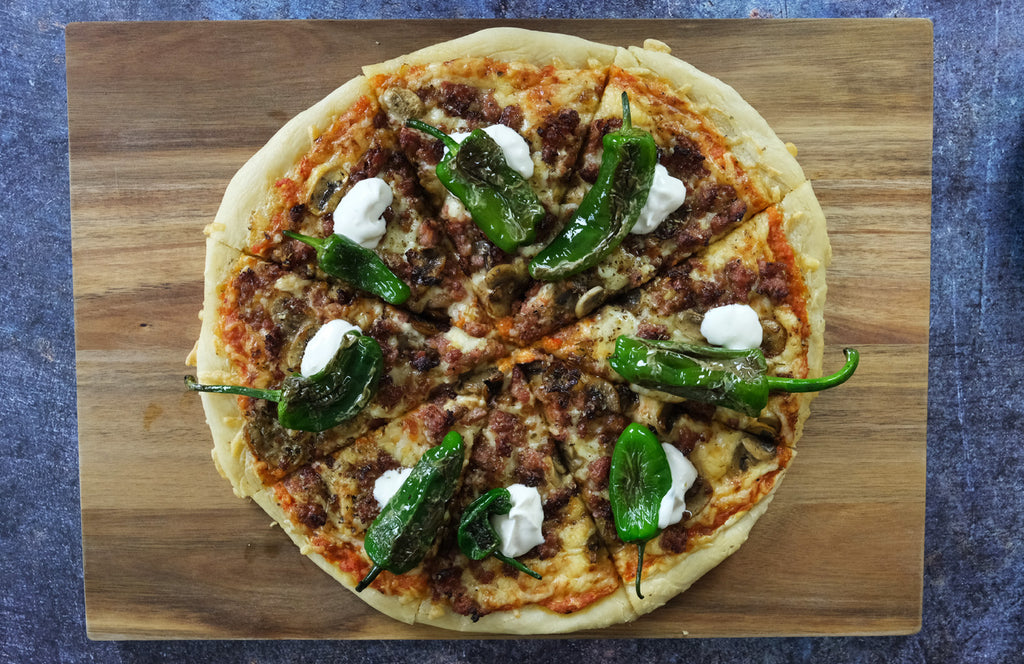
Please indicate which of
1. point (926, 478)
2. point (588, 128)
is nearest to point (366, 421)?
point (588, 128)

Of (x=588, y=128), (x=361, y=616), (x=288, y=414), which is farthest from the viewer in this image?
(x=361, y=616)

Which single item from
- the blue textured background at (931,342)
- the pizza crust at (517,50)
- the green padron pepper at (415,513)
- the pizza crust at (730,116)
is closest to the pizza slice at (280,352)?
the green padron pepper at (415,513)

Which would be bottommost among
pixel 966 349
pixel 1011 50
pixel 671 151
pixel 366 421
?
pixel 366 421

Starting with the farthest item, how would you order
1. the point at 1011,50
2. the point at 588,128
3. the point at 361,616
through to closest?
the point at 1011,50, the point at 361,616, the point at 588,128

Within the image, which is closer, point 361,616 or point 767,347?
point 767,347

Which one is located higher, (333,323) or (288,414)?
(333,323)

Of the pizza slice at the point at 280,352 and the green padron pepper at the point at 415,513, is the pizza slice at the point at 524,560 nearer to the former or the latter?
the green padron pepper at the point at 415,513

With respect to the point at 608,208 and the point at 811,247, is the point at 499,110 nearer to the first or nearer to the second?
the point at 608,208

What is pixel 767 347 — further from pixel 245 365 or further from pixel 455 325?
pixel 245 365

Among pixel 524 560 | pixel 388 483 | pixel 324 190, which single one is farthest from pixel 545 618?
pixel 324 190
